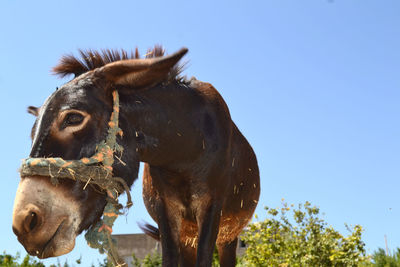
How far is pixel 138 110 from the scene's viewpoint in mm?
3738

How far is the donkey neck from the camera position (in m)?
3.75

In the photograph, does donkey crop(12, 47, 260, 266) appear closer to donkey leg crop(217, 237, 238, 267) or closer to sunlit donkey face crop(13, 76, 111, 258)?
sunlit donkey face crop(13, 76, 111, 258)

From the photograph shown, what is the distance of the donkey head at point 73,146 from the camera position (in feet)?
10.2

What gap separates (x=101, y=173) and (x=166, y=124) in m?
0.81

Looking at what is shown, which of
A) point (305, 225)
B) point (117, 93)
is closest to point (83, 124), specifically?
point (117, 93)

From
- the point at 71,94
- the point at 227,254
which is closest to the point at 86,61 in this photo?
the point at 71,94

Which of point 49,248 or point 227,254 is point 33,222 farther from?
point 227,254

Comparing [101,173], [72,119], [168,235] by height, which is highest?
[72,119]

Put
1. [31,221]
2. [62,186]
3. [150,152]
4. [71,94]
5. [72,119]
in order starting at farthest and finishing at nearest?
[150,152]
[71,94]
[72,119]
[62,186]
[31,221]

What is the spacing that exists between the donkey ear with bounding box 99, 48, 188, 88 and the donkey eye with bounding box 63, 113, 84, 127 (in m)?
0.45

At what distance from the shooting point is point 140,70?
3551 mm

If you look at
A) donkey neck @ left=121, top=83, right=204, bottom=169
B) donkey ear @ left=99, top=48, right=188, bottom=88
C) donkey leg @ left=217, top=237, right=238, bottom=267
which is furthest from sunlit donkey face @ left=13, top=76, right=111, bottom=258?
donkey leg @ left=217, top=237, right=238, bottom=267

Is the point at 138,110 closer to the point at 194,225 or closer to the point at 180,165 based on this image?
the point at 180,165

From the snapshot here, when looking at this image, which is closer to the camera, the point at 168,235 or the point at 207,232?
the point at 207,232
